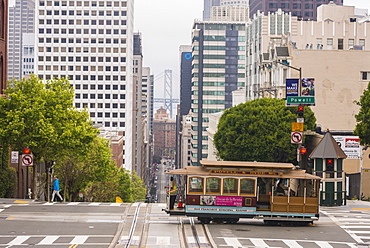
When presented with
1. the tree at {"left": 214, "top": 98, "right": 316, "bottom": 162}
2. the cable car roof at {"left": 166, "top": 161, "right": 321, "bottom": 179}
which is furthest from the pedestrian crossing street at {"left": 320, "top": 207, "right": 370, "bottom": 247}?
the tree at {"left": 214, "top": 98, "right": 316, "bottom": 162}

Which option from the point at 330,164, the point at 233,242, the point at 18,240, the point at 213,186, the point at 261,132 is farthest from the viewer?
the point at 261,132

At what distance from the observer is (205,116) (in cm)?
18512

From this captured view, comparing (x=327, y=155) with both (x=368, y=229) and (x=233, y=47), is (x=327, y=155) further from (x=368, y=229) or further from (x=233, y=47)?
(x=233, y=47)

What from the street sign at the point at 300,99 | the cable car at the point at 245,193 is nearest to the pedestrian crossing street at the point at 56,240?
the cable car at the point at 245,193

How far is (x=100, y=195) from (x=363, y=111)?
30.9m

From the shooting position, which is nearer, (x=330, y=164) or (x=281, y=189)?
(x=281, y=189)

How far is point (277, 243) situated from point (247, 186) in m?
5.35

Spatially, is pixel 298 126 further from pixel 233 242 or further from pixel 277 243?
pixel 233 242

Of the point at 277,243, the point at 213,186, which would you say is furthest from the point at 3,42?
the point at 277,243

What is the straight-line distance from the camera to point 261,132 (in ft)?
217

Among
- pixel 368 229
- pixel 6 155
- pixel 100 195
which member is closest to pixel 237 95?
pixel 100 195

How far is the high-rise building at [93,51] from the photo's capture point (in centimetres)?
17688

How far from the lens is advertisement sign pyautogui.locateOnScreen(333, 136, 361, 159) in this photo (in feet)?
174

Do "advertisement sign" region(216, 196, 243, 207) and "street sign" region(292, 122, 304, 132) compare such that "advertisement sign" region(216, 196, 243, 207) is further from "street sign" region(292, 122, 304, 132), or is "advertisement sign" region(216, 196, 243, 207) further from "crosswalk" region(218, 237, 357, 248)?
"street sign" region(292, 122, 304, 132)
